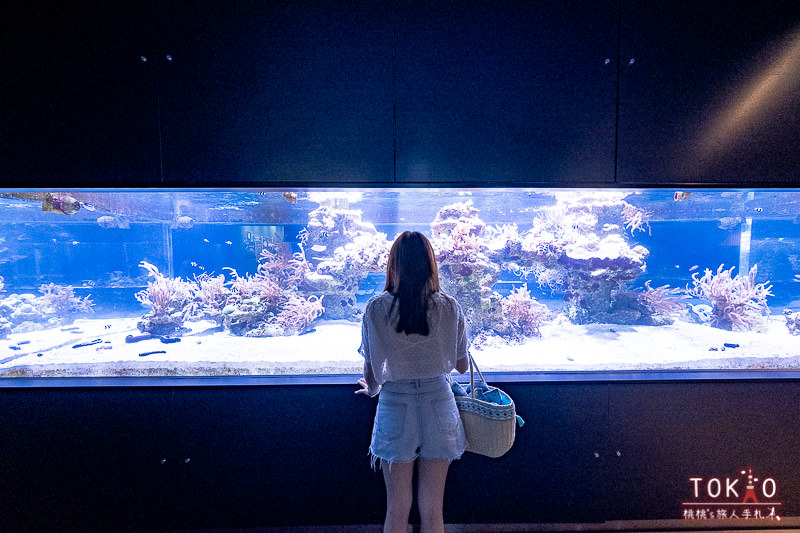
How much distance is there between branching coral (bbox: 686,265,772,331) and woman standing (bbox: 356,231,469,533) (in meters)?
4.15

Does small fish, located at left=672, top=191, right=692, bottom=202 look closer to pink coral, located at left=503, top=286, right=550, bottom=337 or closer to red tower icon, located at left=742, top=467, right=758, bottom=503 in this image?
pink coral, located at left=503, top=286, right=550, bottom=337

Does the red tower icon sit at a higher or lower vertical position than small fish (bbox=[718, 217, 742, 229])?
lower

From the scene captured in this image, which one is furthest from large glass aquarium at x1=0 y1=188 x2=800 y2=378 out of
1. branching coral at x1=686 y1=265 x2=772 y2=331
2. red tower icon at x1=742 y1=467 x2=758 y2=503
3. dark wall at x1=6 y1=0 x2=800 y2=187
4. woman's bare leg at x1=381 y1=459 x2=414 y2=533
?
woman's bare leg at x1=381 y1=459 x2=414 y2=533

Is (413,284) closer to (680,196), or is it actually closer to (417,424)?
(417,424)

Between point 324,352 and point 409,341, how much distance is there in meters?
1.52

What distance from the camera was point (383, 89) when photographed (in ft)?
7.27

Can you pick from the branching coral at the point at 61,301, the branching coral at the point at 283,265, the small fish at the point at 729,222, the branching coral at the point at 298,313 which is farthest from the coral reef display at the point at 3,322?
the small fish at the point at 729,222

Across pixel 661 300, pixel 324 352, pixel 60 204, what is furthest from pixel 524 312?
pixel 60 204

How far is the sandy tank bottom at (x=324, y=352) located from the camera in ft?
8.11

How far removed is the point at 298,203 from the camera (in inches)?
132

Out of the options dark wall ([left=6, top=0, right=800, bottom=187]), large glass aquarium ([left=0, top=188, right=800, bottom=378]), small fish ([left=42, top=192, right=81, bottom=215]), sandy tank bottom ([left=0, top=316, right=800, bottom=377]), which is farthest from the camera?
small fish ([left=42, top=192, right=81, bottom=215])

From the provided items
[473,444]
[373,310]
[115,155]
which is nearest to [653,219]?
[473,444]

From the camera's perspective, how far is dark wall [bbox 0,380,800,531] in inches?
90.4

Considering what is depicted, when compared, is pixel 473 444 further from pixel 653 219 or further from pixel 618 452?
pixel 653 219
